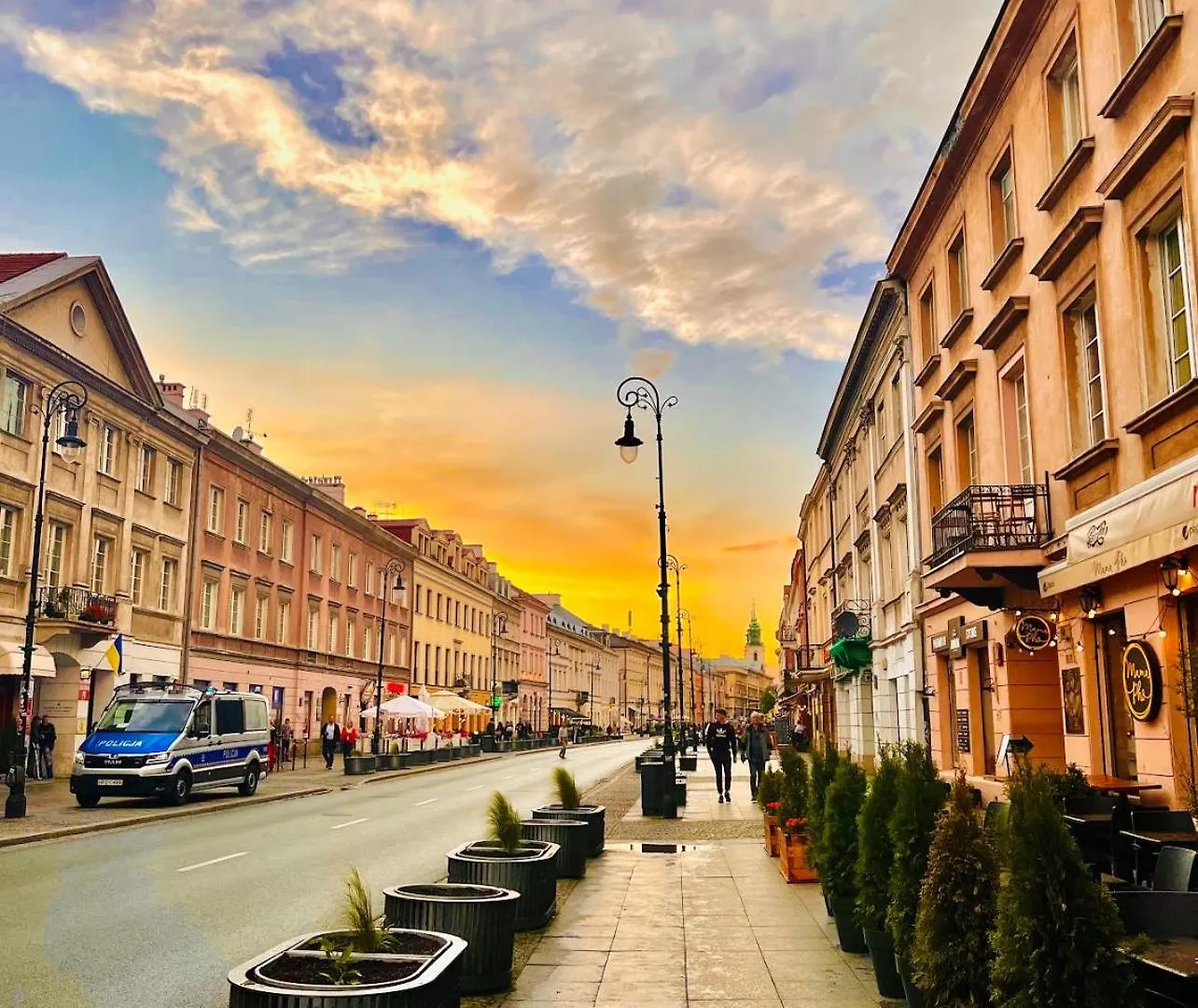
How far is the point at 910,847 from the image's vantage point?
6664 mm

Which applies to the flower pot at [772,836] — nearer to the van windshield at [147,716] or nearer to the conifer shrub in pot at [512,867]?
the conifer shrub in pot at [512,867]

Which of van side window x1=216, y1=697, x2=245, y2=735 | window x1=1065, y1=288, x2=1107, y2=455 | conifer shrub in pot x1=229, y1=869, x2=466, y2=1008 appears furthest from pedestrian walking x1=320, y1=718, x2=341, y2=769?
conifer shrub in pot x1=229, y1=869, x2=466, y2=1008

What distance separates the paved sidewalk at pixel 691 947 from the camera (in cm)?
748

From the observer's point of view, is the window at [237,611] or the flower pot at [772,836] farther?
the window at [237,611]

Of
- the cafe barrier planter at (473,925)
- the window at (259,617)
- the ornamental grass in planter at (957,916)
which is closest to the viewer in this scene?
the ornamental grass in planter at (957,916)

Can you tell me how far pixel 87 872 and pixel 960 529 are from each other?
482 inches

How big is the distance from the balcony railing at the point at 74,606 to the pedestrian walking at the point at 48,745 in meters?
2.99

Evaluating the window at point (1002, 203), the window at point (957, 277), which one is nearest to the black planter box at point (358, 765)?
the window at point (957, 277)

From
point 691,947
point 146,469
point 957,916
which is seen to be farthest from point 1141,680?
point 146,469

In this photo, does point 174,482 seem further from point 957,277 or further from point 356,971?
point 356,971

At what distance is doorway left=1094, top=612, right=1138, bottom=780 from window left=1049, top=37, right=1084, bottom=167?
591cm

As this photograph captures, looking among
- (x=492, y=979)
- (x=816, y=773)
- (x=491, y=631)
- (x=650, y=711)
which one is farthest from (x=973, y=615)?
(x=650, y=711)

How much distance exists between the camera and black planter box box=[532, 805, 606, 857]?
14570 millimetres

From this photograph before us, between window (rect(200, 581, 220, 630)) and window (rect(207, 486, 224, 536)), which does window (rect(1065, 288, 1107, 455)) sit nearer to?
window (rect(200, 581, 220, 630))
